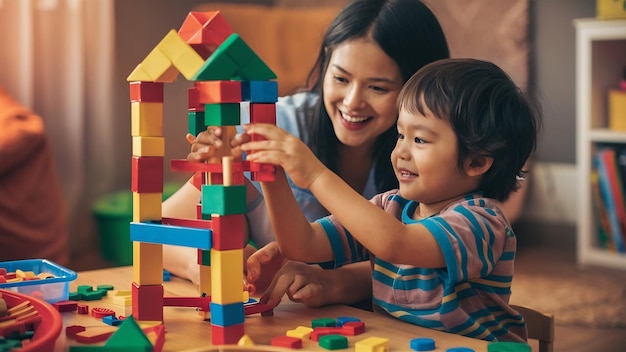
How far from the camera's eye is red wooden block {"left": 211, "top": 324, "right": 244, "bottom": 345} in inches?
32.7

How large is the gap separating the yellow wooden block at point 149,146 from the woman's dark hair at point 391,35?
62 centimetres

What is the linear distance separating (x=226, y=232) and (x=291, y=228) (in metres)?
0.22

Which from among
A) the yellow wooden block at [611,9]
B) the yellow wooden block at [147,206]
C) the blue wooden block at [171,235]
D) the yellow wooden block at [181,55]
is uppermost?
the yellow wooden block at [611,9]

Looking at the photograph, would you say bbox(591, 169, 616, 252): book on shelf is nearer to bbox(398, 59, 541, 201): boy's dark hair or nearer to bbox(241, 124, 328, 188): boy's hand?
bbox(398, 59, 541, 201): boy's dark hair

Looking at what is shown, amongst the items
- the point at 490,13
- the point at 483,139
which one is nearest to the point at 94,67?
the point at 490,13

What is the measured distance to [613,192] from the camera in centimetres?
317

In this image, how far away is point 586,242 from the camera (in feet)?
10.6

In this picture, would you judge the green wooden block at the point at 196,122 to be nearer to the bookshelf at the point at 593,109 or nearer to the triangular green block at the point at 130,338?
the triangular green block at the point at 130,338

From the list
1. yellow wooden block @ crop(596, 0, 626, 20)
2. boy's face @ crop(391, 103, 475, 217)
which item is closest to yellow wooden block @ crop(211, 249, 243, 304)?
→ boy's face @ crop(391, 103, 475, 217)

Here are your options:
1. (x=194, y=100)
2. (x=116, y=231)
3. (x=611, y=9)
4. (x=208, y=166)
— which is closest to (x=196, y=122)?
(x=194, y=100)

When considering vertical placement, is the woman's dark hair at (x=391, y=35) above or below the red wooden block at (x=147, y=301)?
above

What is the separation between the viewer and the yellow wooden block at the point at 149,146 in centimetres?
89

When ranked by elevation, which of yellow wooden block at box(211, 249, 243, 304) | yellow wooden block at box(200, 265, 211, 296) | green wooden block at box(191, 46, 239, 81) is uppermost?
green wooden block at box(191, 46, 239, 81)

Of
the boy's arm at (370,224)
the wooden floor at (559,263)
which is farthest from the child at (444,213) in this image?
the wooden floor at (559,263)
